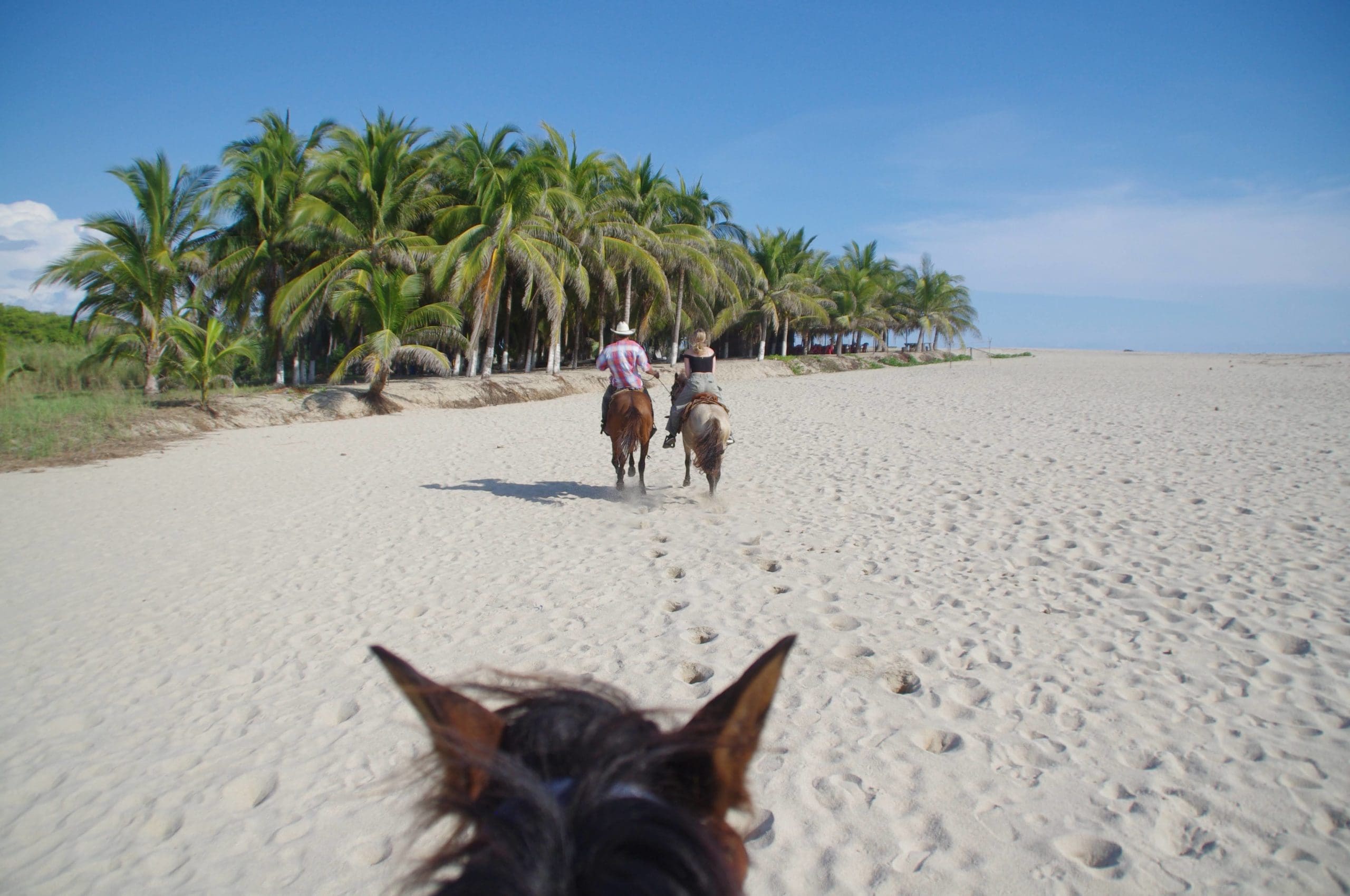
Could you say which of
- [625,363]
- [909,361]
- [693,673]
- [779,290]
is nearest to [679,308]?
[779,290]

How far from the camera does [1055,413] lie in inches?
618

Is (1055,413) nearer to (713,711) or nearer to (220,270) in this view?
(713,711)

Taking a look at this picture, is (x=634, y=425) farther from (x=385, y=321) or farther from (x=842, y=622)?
(x=385, y=321)

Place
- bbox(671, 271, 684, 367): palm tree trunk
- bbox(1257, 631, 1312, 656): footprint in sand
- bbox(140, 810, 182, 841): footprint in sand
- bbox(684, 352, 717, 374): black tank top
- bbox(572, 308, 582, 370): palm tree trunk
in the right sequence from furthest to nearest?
bbox(671, 271, 684, 367): palm tree trunk, bbox(572, 308, 582, 370): palm tree trunk, bbox(684, 352, 717, 374): black tank top, bbox(1257, 631, 1312, 656): footprint in sand, bbox(140, 810, 182, 841): footprint in sand

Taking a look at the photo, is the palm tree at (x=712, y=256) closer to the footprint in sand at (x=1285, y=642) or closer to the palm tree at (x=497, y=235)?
the palm tree at (x=497, y=235)

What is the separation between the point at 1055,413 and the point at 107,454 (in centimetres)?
1889

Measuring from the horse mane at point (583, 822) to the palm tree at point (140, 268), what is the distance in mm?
21053

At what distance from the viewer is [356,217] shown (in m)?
20.6

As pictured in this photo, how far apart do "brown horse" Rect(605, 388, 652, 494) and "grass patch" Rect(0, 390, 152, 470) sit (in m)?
9.46

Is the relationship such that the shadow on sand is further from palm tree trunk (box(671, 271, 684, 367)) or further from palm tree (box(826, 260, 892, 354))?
palm tree (box(826, 260, 892, 354))

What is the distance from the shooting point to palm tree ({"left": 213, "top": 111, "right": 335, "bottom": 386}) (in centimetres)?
2125

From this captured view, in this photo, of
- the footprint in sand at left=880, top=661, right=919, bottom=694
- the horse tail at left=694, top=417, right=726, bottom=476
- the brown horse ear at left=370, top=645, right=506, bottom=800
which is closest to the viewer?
the brown horse ear at left=370, top=645, right=506, bottom=800

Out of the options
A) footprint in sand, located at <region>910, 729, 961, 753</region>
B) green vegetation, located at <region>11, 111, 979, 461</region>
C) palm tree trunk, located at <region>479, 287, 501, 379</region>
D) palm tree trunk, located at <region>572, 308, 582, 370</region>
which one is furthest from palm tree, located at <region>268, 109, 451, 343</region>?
footprint in sand, located at <region>910, 729, 961, 753</region>

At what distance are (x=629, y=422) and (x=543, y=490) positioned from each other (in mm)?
Answer: 1780
